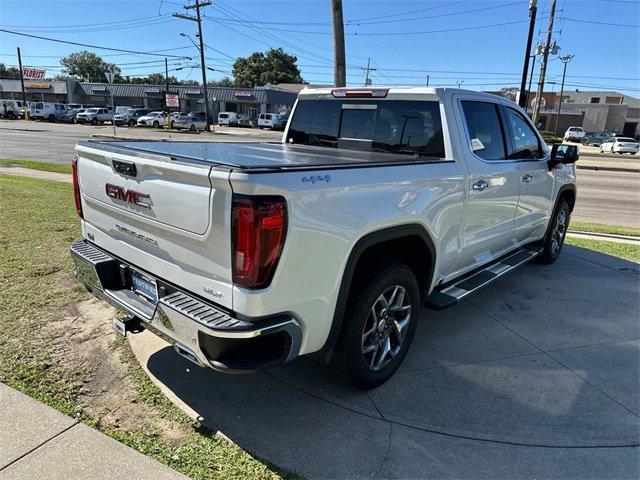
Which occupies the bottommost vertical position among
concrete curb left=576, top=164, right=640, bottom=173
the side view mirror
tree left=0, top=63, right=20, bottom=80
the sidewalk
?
concrete curb left=576, top=164, right=640, bottom=173

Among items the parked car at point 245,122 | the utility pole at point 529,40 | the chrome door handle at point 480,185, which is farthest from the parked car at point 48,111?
the chrome door handle at point 480,185

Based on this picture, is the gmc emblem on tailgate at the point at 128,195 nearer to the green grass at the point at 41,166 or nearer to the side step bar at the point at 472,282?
the side step bar at the point at 472,282

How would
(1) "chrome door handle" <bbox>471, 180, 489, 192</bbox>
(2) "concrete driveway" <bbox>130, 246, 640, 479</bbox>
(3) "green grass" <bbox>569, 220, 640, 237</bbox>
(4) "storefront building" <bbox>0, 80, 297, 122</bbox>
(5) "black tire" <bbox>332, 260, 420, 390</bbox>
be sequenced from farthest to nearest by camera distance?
(4) "storefront building" <bbox>0, 80, 297, 122</bbox>
(3) "green grass" <bbox>569, 220, 640, 237</bbox>
(1) "chrome door handle" <bbox>471, 180, 489, 192</bbox>
(5) "black tire" <bbox>332, 260, 420, 390</bbox>
(2) "concrete driveway" <bbox>130, 246, 640, 479</bbox>

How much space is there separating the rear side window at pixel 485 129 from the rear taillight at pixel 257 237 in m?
2.24

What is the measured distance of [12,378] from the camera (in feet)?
10.4

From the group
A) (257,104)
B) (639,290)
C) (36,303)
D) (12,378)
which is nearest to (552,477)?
(12,378)

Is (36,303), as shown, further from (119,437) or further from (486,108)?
(486,108)

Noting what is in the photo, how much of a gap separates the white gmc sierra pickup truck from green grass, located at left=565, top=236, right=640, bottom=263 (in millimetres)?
3121

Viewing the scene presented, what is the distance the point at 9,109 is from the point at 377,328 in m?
64.5

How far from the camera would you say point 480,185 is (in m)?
3.89

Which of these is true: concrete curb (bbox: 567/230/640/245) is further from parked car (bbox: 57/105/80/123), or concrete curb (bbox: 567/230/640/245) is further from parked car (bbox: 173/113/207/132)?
parked car (bbox: 57/105/80/123)

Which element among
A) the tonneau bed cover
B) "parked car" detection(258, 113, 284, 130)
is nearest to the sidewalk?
the tonneau bed cover

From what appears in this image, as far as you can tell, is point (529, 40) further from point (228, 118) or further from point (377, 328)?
point (228, 118)

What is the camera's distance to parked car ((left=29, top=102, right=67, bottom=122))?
52344mm
